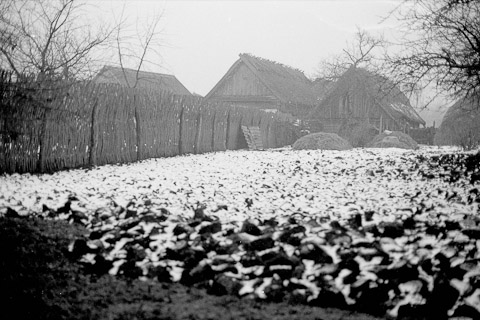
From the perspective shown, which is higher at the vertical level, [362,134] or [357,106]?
[357,106]

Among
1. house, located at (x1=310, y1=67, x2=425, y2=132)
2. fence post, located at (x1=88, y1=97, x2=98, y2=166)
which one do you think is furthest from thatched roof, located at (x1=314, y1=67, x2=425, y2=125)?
fence post, located at (x1=88, y1=97, x2=98, y2=166)

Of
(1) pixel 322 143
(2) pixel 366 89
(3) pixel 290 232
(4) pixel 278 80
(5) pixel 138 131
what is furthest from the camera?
(4) pixel 278 80

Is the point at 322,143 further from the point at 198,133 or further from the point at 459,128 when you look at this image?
the point at 459,128

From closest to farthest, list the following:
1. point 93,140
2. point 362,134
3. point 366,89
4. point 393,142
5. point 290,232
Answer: point 290,232
point 93,140
point 393,142
point 362,134
point 366,89

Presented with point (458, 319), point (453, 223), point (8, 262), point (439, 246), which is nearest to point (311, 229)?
point (439, 246)

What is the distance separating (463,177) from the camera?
604cm

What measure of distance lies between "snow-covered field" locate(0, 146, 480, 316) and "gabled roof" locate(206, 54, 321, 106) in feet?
69.2

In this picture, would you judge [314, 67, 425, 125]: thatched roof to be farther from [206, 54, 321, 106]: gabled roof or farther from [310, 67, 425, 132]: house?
[206, 54, 321, 106]: gabled roof


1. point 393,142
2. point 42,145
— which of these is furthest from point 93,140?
point 393,142

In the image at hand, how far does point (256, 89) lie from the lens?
88.8 feet

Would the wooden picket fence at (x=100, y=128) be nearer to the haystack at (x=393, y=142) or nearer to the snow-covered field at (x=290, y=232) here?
the snow-covered field at (x=290, y=232)

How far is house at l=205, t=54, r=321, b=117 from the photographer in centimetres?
2673

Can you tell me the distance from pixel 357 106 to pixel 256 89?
7565mm

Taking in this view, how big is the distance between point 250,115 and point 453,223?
14169mm
